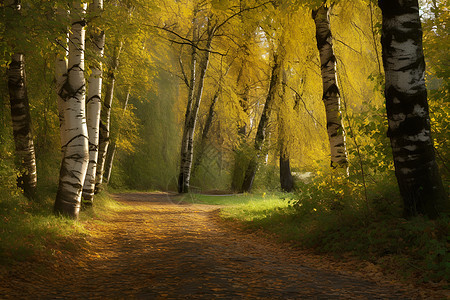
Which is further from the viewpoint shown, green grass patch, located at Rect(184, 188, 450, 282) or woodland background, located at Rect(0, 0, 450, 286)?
woodland background, located at Rect(0, 0, 450, 286)

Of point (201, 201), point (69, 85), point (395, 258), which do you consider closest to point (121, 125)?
point (201, 201)

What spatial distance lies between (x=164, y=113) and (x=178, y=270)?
2617 cm

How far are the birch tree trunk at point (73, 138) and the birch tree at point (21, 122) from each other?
1.28 metres

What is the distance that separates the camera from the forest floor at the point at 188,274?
4418 millimetres

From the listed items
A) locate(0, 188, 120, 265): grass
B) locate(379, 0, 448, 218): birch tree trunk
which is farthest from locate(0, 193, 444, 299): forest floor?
locate(379, 0, 448, 218): birch tree trunk

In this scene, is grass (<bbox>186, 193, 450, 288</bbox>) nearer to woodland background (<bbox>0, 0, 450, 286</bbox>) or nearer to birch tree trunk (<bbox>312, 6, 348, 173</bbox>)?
woodland background (<bbox>0, 0, 450, 286</bbox>)

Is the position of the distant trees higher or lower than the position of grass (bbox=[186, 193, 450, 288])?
higher

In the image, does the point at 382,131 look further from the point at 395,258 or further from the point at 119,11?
the point at 119,11

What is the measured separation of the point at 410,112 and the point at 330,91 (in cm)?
361

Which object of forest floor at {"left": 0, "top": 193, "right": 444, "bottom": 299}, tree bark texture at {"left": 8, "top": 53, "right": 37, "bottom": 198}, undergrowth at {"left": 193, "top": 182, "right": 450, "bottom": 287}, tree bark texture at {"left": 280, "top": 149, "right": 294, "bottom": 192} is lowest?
forest floor at {"left": 0, "top": 193, "right": 444, "bottom": 299}

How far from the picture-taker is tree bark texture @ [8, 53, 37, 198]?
9250mm

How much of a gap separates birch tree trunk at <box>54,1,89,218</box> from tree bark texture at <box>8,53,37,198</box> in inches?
50.5

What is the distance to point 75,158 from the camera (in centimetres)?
865

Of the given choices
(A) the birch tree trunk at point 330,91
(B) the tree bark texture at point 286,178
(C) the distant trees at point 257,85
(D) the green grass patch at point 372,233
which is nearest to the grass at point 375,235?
(D) the green grass patch at point 372,233
